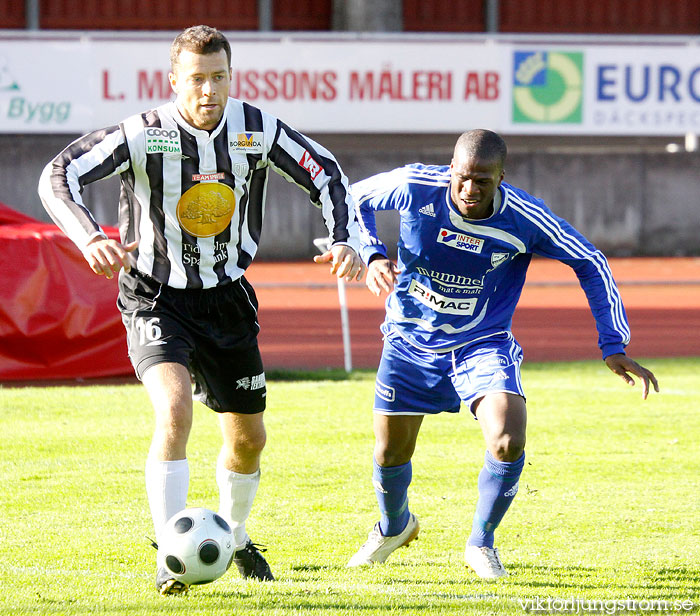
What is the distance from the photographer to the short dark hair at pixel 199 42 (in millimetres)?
4477

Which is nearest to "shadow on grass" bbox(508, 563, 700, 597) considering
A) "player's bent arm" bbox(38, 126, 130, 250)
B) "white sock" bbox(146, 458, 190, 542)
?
"white sock" bbox(146, 458, 190, 542)

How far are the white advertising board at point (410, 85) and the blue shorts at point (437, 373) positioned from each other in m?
17.2

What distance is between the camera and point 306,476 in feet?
24.1

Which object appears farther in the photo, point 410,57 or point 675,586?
point 410,57

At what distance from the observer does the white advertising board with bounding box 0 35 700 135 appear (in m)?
21.6

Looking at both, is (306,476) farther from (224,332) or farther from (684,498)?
(224,332)

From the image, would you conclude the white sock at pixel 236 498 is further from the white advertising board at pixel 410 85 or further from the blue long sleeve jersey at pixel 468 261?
the white advertising board at pixel 410 85

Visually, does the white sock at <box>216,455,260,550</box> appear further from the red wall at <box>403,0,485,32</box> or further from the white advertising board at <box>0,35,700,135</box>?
the red wall at <box>403,0,485,32</box>

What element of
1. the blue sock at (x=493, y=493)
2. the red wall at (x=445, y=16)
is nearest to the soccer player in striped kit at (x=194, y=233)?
the blue sock at (x=493, y=493)

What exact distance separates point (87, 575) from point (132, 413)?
4608 millimetres

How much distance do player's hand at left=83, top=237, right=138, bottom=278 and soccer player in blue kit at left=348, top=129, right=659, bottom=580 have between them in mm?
1221

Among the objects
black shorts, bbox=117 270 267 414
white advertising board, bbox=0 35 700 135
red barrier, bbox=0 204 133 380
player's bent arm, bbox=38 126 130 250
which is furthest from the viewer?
white advertising board, bbox=0 35 700 135

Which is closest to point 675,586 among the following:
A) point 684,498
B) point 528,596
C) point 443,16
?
point 528,596

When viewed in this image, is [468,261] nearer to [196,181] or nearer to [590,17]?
[196,181]
